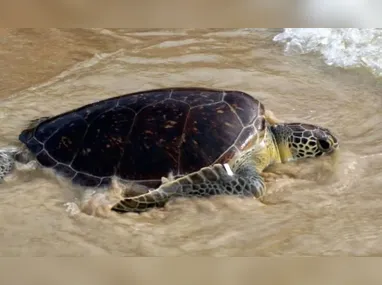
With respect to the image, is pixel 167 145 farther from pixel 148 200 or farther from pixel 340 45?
pixel 340 45

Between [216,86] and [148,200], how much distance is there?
0.55 m

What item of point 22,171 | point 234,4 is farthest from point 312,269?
point 234,4

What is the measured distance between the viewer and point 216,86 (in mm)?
1945

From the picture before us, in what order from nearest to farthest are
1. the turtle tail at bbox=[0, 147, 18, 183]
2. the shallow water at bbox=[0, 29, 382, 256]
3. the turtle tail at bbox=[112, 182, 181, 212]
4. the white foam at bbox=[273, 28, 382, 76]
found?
1. the shallow water at bbox=[0, 29, 382, 256]
2. the turtle tail at bbox=[112, 182, 181, 212]
3. the turtle tail at bbox=[0, 147, 18, 183]
4. the white foam at bbox=[273, 28, 382, 76]

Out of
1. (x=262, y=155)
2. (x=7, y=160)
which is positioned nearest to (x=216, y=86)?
(x=262, y=155)

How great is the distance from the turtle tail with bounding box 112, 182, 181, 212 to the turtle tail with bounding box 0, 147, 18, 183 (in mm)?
305

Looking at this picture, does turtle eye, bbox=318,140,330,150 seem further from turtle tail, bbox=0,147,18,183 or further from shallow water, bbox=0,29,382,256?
turtle tail, bbox=0,147,18,183

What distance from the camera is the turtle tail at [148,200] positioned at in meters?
1.50

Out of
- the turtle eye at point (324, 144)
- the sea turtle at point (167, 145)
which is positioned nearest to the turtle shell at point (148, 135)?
the sea turtle at point (167, 145)

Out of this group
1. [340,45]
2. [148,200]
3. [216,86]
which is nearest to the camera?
[148,200]

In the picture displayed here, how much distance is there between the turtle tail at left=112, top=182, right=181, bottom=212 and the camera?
150 cm

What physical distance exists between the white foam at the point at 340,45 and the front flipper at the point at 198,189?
64 cm

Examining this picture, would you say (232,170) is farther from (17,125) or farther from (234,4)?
(234,4)

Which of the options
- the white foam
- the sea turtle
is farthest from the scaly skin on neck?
the white foam
